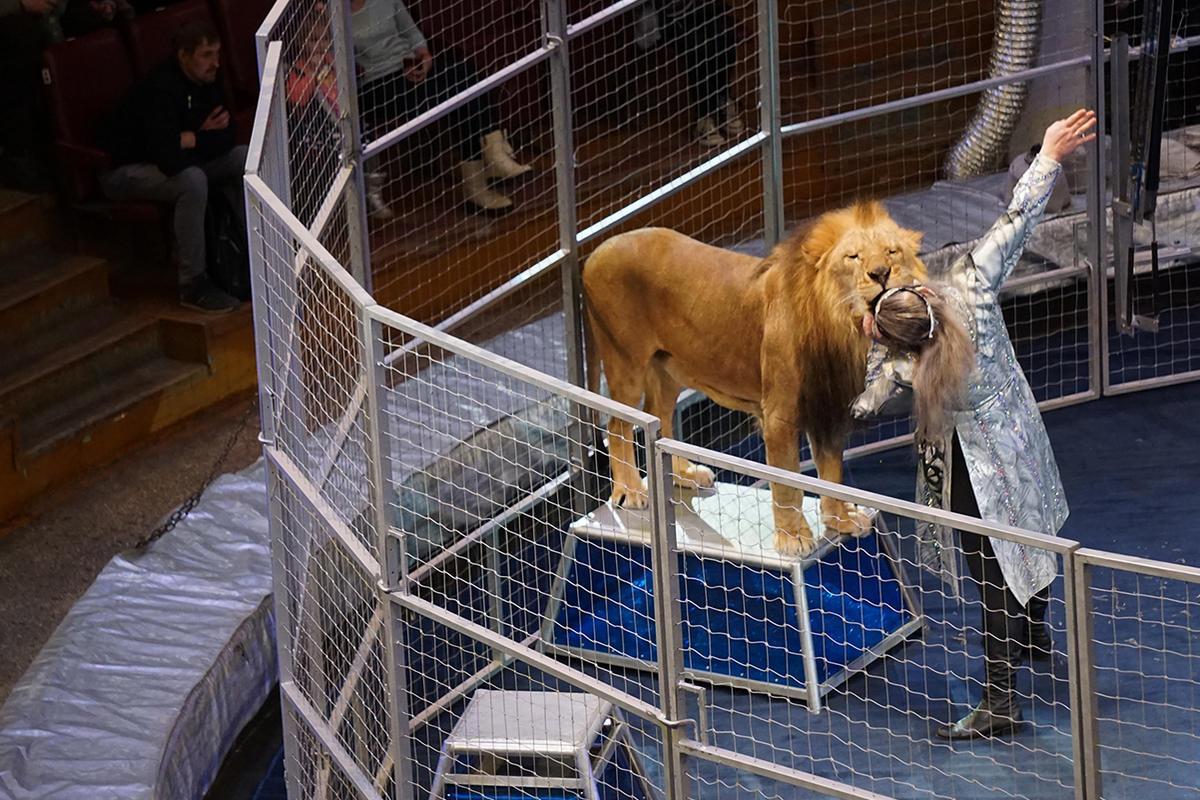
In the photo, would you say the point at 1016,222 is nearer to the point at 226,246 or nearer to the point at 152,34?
the point at 226,246

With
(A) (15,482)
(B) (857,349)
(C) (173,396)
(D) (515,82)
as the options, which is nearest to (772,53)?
(B) (857,349)

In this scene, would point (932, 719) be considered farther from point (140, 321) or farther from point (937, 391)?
point (140, 321)

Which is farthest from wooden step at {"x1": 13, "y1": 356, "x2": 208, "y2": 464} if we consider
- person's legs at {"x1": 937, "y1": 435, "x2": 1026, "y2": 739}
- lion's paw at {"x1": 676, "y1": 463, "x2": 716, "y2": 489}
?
person's legs at {"x1": 937, "y1": 435, "x2": 1026, "y2": 739}

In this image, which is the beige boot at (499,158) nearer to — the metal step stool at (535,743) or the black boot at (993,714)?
the metal step stool at (535,743)

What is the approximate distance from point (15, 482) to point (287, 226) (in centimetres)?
275

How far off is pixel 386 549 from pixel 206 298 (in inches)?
130

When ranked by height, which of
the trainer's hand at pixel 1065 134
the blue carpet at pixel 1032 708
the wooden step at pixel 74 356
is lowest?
the blue carpet at pixel 1032 708

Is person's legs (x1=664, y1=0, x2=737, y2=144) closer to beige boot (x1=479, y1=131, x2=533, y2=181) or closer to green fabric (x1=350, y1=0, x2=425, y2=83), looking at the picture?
beige boot (x1=479, y1=131, x2=533, y2=181)

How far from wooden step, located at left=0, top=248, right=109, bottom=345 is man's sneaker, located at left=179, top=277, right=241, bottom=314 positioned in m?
0.33

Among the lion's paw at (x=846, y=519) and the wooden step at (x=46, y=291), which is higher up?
the wooden step at (x=46, y=291)

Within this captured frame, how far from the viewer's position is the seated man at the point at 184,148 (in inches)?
247

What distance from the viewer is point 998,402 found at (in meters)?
4.11

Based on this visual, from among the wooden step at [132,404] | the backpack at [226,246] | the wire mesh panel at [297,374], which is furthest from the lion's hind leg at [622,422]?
the backpack at [226,246]

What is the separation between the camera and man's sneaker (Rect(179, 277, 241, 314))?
6273 millimetres
